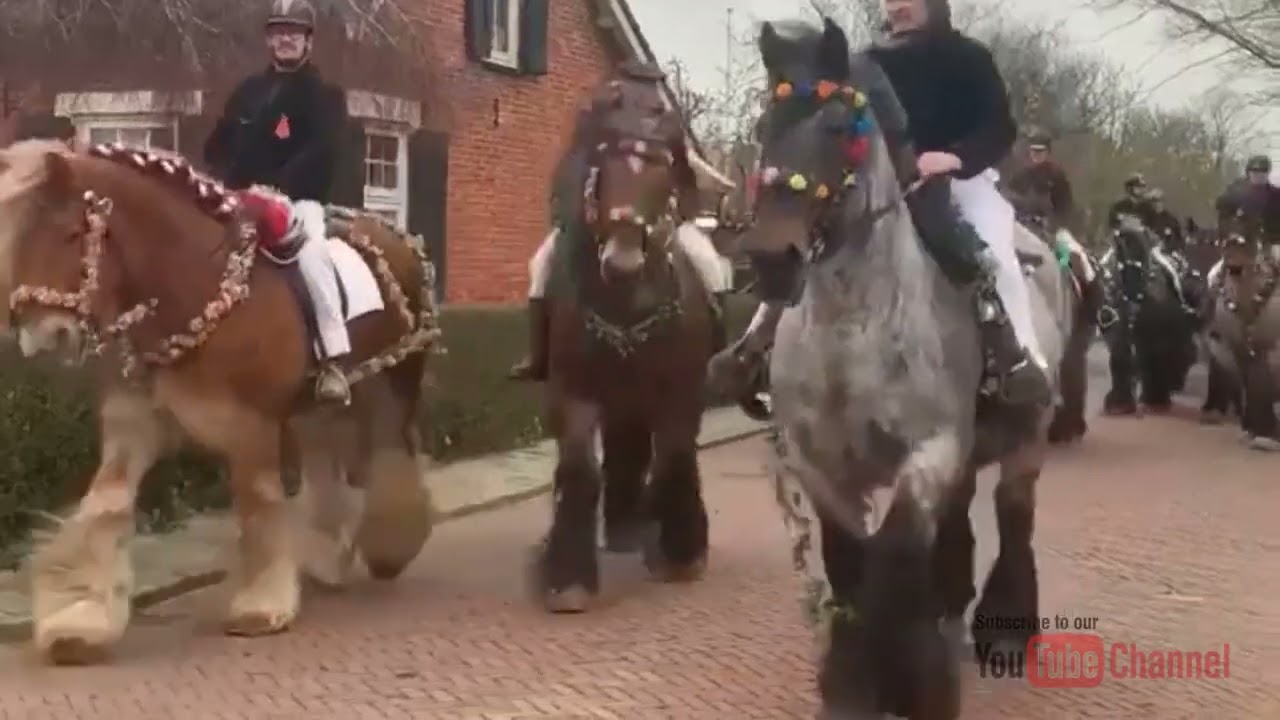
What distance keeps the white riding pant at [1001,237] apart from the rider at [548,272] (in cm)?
188

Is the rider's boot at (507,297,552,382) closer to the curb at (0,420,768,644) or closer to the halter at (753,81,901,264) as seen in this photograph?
the curb at (0,420,768,644)

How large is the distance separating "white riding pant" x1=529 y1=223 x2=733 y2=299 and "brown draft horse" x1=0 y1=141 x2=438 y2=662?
4.46 ft

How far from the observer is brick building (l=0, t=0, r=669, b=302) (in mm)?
13781

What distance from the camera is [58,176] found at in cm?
700

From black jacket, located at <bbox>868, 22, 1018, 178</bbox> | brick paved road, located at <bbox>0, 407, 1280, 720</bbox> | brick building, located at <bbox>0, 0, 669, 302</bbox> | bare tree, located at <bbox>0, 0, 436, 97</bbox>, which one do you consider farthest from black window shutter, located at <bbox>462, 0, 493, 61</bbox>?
black jacket, located at <bbox>868, 22, 1018, 178</bbox>

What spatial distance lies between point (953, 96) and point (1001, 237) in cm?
70

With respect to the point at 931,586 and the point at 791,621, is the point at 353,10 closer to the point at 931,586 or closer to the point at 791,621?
the point at 791,621

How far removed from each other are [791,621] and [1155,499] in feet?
17.9

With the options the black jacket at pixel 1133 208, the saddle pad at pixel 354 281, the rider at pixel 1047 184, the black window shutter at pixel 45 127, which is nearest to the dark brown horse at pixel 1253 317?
the rider at pixel 1047 184

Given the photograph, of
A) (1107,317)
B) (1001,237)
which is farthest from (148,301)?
(1107,317)

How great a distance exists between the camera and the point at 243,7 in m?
11.8

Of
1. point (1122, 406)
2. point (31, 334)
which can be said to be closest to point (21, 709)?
point (31, 334)

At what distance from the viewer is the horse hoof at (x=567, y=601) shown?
8211 mm

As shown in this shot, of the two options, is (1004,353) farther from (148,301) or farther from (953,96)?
(148,301)
